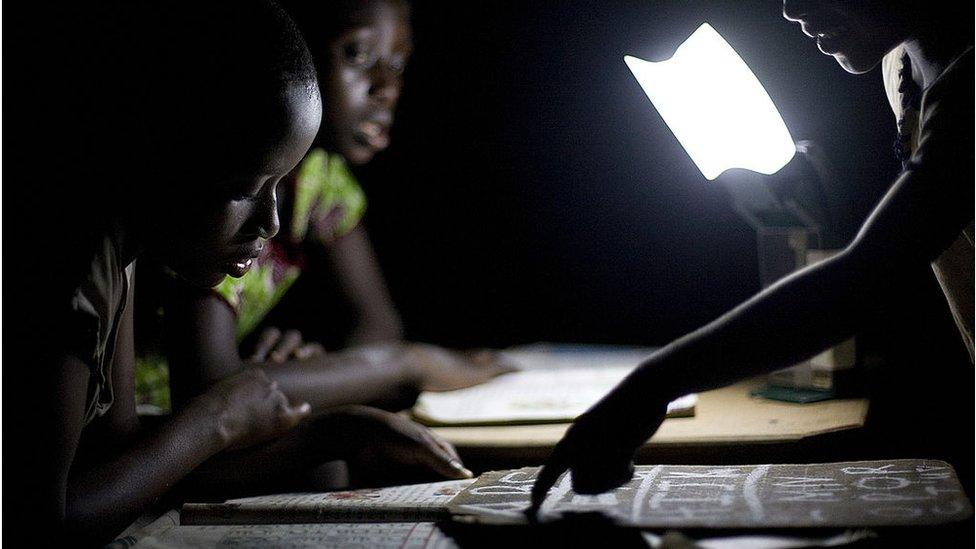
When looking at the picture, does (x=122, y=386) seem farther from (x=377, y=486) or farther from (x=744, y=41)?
(x=744, y=41)

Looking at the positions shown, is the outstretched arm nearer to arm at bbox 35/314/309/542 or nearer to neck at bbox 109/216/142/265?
arm at bbox 35/314/309/542

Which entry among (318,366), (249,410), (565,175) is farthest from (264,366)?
(565,175)

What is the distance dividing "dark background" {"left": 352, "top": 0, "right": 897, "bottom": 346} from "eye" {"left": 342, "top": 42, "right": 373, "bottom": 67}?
15.0 inches

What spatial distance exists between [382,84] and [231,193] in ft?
2.82

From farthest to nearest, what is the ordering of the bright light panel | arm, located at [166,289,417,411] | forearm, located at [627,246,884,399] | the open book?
arm, located at [166,289,417,411] → the open book → the bright light panel → forearm, located at [627,246,884,399]

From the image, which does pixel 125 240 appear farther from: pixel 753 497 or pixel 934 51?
pixel 934 51

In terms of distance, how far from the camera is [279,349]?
1359 mm

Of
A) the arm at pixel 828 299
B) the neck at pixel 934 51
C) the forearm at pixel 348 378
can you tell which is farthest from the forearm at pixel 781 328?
the forearm at pixel 348 378

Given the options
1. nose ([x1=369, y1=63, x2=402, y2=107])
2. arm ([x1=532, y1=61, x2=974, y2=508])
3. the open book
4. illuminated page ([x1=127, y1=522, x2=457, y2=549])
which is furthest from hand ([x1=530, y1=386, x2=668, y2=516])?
nose ([x1=369, y1=63, x2=402, y2=107])

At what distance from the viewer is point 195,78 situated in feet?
2.35

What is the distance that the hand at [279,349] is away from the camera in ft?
4.37

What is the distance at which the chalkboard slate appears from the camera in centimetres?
60

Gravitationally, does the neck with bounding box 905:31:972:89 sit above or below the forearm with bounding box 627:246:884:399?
above

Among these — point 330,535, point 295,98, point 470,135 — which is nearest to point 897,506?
point 330,535
